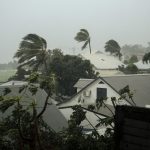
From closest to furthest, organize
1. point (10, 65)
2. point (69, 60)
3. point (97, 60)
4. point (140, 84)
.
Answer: point (140, 84)
point (69, 60)
point (97, 60)
point (10, 65)

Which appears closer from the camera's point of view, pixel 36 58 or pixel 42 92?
pixel 42 92

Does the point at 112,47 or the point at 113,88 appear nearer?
the point at 113,88

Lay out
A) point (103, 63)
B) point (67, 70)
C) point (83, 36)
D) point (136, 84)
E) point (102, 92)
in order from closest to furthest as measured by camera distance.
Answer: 1. point (136, 84)
2. point (102, 92)
3. point (67, 70)
4. point (103, 63)
5. point (83, 36)

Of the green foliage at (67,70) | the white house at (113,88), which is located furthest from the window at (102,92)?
the green foliage at (67,70)

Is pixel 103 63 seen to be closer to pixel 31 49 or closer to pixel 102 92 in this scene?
pixel 31 49

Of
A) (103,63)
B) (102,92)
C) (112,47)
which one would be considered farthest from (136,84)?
(112,47)

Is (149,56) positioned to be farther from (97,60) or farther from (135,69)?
(97,60)

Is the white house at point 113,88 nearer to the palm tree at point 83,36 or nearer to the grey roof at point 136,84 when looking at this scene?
the grey roof at point 136,84

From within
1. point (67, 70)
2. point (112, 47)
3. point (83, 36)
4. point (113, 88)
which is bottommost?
point (113, 88)

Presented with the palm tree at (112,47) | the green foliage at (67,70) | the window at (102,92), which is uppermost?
the palm tree at (112,47)

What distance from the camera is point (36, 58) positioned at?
135 ft

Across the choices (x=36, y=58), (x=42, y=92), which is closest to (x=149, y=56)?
(x=42, y=92)

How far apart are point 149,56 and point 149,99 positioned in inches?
153

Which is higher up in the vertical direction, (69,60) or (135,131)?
(69,60)
